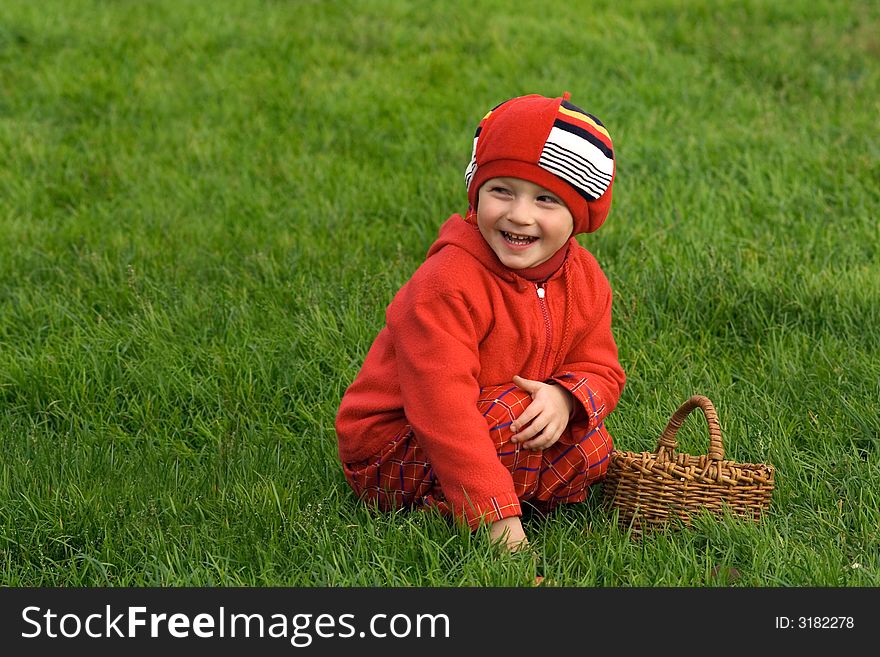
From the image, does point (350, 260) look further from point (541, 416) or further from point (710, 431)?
point (710, 431)

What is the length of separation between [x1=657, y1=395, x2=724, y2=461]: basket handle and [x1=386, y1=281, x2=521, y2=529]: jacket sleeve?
558mm

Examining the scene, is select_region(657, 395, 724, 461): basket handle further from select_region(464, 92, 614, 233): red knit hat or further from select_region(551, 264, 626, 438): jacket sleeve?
select_region(464, 92, 614, 233): red knit hat

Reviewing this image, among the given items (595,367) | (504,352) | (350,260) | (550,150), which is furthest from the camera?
(350,260)

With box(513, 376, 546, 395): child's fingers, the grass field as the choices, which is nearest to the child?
box(513, 376, 546, 395): child's fingers

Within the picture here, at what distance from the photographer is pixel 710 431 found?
10.5 ft

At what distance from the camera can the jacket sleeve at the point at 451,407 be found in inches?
117

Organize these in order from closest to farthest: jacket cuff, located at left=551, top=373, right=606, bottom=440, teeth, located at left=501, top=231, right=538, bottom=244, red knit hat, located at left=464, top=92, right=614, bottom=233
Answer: red knit hat, located at left=464, top=92, right=614, bottom=233 → teeth, located at left=501, top=231, right=538, bottom=244 → jacket cuff, located at left=551, top=373, right=606, bottom=440

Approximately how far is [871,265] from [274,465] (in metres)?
2.77

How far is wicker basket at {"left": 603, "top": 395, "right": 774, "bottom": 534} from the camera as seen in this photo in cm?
318

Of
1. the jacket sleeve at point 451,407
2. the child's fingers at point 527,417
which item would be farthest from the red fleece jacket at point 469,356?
the child's fingers at point 527,417

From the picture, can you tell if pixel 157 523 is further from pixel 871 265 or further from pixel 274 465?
pixel 871 265

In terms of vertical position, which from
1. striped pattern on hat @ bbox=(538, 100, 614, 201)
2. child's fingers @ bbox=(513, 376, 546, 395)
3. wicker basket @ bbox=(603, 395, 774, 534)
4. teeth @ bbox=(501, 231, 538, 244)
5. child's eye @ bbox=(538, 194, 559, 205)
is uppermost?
striped pattern on hat @ bbox=(538, 100, 614, 201)

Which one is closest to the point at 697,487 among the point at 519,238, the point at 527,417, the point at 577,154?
the point at 527,417

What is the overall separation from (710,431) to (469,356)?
73 centimetres
